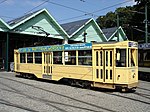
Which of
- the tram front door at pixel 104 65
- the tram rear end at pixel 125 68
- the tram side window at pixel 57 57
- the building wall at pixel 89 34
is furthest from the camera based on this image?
the building wall at pixel 89 34

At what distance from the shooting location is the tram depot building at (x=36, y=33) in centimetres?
3044

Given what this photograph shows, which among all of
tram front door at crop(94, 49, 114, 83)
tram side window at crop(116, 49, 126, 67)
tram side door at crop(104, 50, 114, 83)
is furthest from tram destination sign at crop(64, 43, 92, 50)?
tram side window at crop(116, 49, 126, 67)

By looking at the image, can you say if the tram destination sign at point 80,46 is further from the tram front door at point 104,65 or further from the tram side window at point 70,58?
the tram front door at point 104,65

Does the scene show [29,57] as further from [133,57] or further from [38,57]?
[133,57]

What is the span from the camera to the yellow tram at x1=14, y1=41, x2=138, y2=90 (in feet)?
46.0

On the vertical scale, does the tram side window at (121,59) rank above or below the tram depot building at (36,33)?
below

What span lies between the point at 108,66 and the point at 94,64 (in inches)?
39.7

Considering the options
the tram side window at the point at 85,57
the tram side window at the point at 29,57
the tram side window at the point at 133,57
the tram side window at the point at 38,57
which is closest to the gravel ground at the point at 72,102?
the tram side window at the point at 133,57

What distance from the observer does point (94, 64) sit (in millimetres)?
14984

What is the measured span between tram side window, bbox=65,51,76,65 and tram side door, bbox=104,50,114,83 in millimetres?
2619

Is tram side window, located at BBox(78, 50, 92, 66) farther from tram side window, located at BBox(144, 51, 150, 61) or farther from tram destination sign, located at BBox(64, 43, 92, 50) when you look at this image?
tram side window, located at BBox(144, 51, 150, 61)

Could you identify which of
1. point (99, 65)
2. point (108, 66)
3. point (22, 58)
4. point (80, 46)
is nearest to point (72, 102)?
point (108, 66)

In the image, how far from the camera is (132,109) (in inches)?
392

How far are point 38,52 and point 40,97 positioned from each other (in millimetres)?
7754
